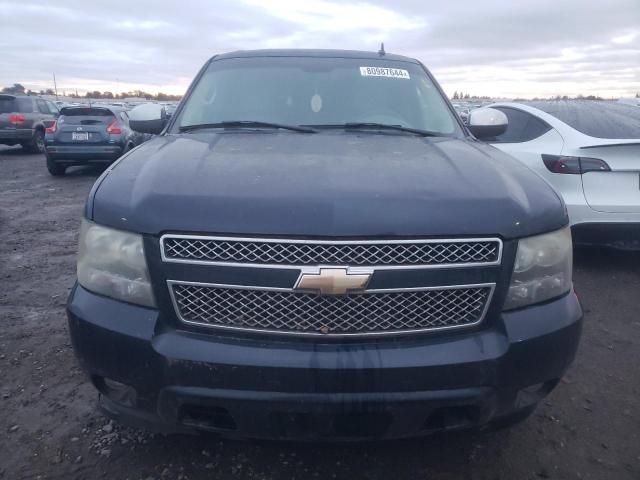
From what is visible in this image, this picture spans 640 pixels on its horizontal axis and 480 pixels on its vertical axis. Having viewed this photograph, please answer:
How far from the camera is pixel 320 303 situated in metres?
1.91

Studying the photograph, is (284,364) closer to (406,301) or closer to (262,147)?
(406,301)

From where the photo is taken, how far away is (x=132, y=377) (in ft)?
6.48

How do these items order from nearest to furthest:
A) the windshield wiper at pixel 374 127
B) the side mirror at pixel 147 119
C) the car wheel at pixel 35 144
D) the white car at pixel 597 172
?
the windshield wiper at pixel 374 127 → the side mirror at pixel 147 119 → the white car at pixel 597 172 → the car wheel at pixel 35 144

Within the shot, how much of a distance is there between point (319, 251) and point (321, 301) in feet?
0.58

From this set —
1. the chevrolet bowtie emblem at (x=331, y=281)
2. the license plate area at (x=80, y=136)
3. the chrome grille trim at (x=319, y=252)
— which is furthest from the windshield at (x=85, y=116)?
the chevrolet bowtie emblem at (x=331, y=281)

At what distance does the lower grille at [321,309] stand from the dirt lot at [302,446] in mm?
732

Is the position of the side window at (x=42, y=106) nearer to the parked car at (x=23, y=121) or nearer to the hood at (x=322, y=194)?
the parked car at (x=23, y=121)

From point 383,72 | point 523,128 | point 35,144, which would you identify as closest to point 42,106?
point 35,144

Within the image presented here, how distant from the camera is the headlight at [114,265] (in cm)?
199

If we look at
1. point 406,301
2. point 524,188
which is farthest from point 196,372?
point 524,188

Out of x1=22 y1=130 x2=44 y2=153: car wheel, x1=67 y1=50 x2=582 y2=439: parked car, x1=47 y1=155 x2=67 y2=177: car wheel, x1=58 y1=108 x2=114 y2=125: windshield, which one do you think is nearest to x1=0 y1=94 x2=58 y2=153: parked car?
x1=22 y1=130 x2=44 y2=153: car wheel

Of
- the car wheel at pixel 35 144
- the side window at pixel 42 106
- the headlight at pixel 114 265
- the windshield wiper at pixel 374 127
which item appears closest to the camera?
the headlight at pixel 114 265

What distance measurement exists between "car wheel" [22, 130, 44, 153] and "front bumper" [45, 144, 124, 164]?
6221 millimetres

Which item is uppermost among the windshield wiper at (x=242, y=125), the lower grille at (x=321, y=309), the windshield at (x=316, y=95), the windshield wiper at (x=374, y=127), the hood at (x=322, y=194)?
the windshield at (x=316, y=95)
